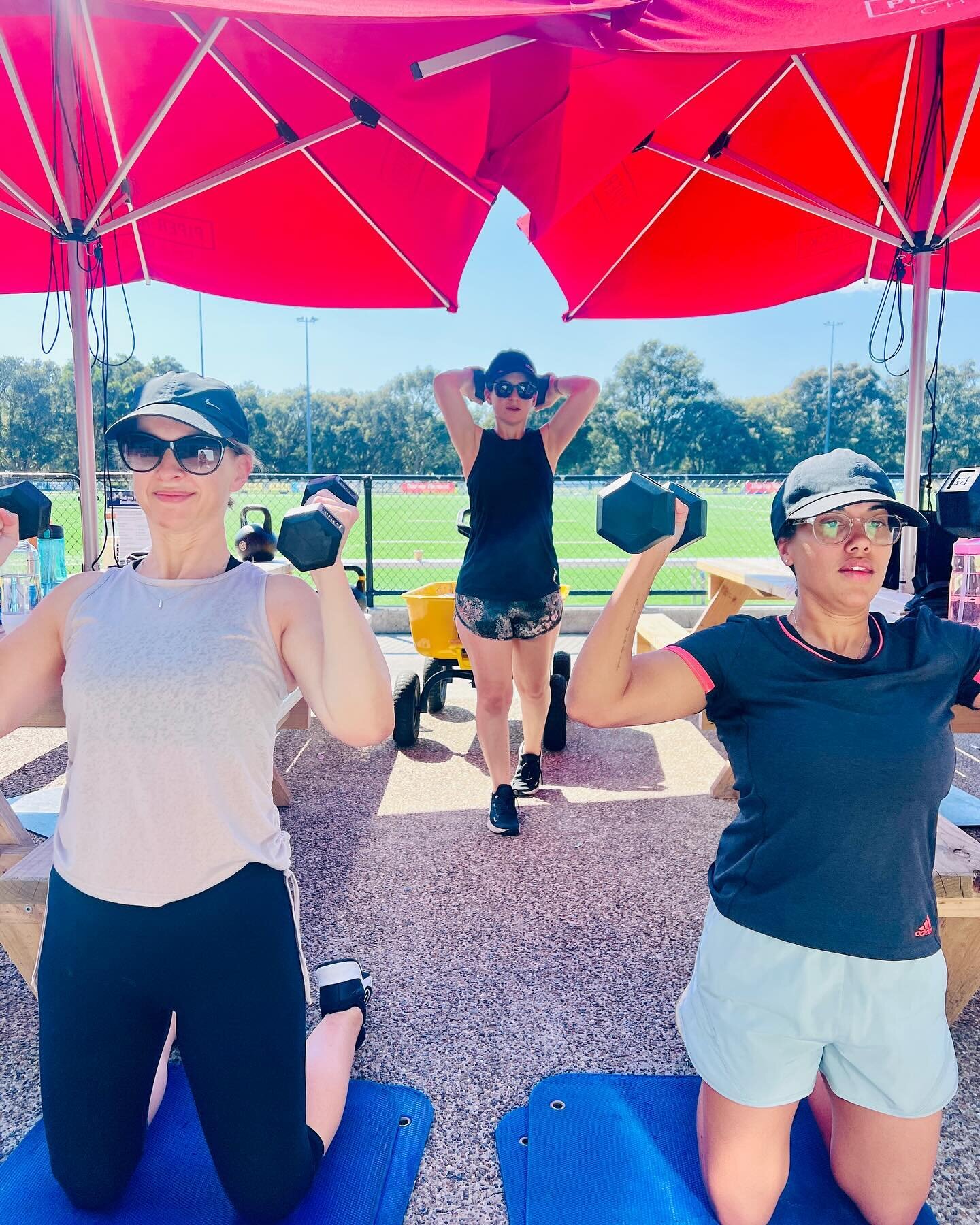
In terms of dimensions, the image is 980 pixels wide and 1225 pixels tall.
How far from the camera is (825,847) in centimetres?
151

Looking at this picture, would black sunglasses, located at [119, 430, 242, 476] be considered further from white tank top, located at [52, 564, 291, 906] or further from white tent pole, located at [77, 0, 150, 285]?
white tent pole, located at [77, 0, 150, 285]

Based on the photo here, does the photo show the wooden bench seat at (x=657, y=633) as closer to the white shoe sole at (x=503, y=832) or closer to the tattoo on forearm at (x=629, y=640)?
the white shoe sole at (x=503, y=832)

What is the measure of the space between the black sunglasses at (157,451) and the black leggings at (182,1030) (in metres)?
0.85

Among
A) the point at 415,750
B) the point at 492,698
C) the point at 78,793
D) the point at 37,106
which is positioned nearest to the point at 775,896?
the point at 78,793

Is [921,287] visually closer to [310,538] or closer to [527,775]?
[527,775]

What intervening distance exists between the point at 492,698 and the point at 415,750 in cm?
Answer: 130

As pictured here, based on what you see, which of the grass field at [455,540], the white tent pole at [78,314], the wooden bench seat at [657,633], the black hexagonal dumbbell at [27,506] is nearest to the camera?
the black hexagonal dumbbell at [27,506]

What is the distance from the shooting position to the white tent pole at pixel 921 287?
11.9 feet

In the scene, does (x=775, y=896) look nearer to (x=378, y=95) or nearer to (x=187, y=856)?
(x=187, y=856)

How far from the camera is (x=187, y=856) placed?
150cm

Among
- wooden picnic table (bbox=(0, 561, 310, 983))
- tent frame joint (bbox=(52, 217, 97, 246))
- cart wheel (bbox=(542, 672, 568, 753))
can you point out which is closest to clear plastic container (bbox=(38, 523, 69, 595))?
tent frame joint (bbox=(52, 217, 97, 246))

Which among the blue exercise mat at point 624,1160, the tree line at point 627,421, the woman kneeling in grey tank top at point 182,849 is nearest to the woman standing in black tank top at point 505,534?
the blue exercise mat at point 624,1160

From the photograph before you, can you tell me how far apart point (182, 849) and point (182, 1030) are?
0.37 m

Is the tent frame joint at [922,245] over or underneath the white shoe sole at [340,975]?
over
